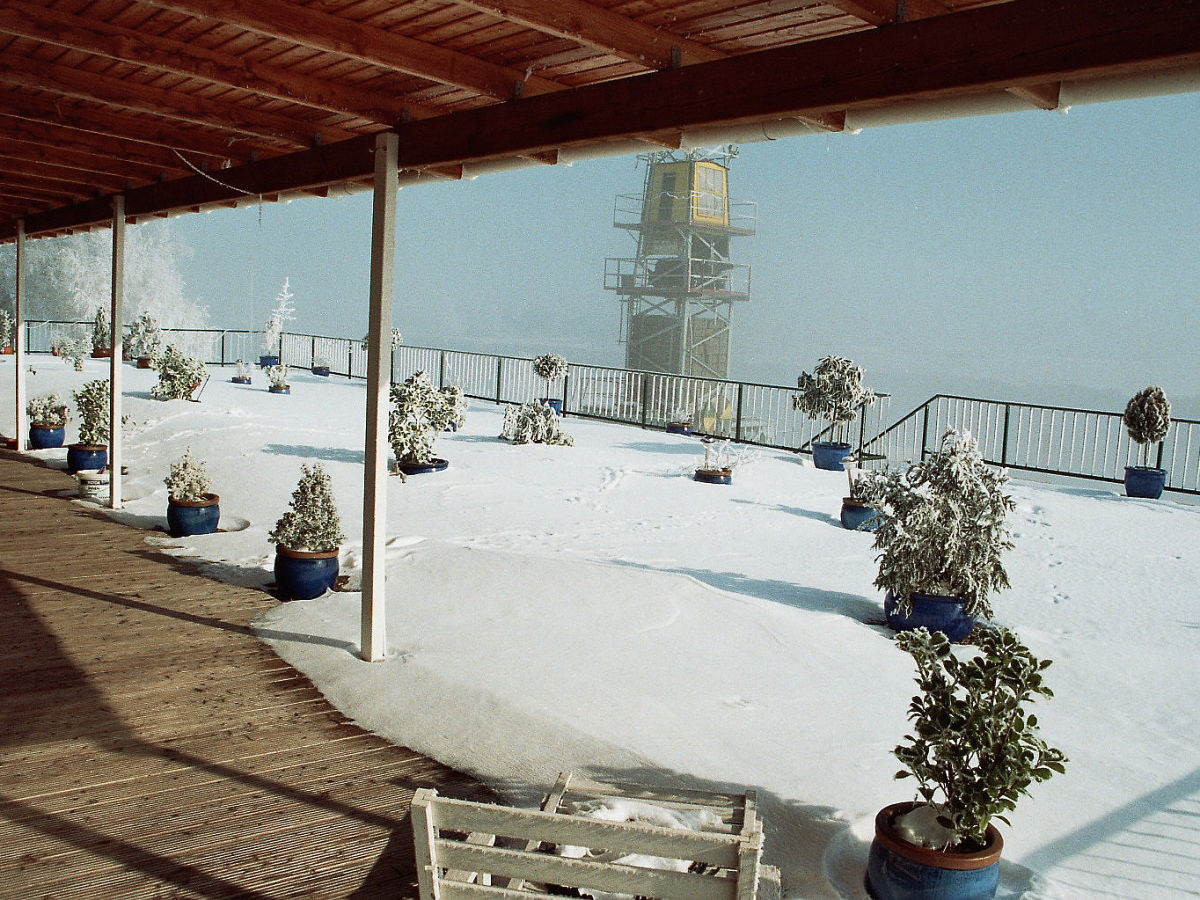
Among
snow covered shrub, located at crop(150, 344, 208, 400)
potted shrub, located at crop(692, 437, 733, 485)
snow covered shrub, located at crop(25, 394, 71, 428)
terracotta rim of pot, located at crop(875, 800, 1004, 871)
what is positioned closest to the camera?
terracotta rim of pot, located at crop(875, 800, 1004, 871)

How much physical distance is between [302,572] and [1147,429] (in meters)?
10.8

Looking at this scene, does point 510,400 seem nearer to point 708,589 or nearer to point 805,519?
point 805,519

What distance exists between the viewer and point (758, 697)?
4.46 metres

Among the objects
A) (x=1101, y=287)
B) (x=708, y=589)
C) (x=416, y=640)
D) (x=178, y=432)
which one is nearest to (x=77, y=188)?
(x=178, y=432)

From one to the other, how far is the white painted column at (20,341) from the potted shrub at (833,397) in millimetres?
9230

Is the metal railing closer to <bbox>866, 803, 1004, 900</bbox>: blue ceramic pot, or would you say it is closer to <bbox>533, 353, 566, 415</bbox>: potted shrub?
<bbox>533, 353, 566, 415</bbox>: potted shrub

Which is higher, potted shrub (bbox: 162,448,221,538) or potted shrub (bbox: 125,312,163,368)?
potted shrub (bbox: 125,312,163,368)

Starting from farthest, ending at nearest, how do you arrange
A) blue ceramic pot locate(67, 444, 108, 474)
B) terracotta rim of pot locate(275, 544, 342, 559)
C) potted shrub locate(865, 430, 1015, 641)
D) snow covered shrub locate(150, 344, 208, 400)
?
1. snow covered shrub locate(150, 344, 208, 400)
2. blue ceramic pot locate(67, 444, 108, 474)
3. potted shrub locate(865, 430, 1015, 641)
4. terracotta rim of pot locate(275, 544, 342, 559)

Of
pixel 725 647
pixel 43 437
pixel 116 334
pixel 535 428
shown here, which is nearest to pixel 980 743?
pixel 725 647

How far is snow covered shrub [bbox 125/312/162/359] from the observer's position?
65.5 ft

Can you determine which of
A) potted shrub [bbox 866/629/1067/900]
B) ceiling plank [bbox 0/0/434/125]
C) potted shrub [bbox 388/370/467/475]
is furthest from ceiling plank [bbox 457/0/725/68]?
potted shrub [bbox 388/370/467/475]

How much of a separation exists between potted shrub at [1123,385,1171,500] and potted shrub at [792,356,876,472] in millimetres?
3358

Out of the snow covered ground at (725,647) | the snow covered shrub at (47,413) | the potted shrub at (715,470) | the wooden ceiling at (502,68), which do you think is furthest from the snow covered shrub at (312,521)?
the snow covered shrub at (47,413)

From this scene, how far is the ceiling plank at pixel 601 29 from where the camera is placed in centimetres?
295
